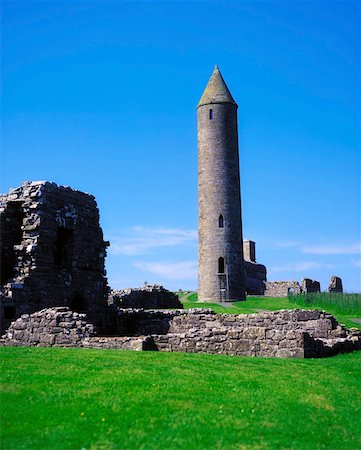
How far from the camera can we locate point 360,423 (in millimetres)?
10039

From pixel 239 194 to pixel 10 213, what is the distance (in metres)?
31.9

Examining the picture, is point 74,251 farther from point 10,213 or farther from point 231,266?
point 231,266

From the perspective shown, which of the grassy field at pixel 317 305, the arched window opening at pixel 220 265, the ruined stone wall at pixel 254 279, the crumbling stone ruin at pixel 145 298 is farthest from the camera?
the ruined stone wall at pixel 254 279

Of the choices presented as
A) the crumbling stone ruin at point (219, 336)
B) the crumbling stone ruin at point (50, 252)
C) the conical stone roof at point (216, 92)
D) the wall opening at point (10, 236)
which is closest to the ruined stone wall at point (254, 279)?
the conical stone roof at point (216, 92)

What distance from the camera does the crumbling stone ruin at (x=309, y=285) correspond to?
5603cm

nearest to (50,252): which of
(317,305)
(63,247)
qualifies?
(63,247)

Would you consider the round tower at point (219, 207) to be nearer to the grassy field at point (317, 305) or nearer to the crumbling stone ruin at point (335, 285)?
the grassy field at point (317, 305)

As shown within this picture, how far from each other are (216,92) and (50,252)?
34.2 m

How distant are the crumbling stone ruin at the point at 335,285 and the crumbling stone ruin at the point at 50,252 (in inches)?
1421

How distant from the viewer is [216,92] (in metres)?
52.6

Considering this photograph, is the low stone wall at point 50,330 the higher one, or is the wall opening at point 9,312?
the wall opening at point 9,312

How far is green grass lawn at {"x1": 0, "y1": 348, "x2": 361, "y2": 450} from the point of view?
8133 mm

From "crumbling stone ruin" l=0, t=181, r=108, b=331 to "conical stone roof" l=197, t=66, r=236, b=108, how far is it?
98.6ft

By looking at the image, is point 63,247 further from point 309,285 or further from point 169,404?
point 309,285
